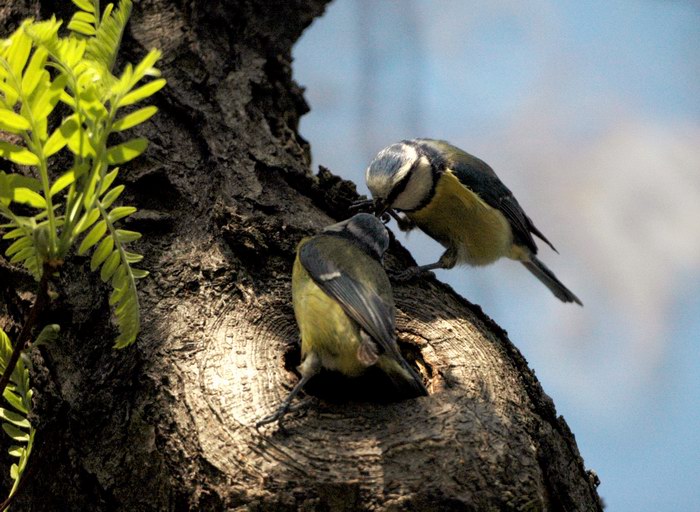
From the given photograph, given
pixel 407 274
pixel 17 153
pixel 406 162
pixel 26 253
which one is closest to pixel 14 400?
pixel 26 253

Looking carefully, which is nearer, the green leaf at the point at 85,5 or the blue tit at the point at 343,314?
the green leaf at the point at 85,5

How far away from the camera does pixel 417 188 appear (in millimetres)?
3412

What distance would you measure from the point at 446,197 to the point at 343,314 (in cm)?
141

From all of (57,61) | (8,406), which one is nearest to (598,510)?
(8,406)

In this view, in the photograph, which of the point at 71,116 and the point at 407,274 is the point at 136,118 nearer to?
the point at 71,116

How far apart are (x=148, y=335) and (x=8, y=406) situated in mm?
351

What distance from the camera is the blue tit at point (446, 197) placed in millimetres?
3324

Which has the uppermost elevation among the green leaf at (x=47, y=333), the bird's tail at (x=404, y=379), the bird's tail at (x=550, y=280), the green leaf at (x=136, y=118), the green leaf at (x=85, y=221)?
the bird's tail at (x=550, y=280)

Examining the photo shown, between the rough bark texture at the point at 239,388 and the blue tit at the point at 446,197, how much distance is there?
0.77 metres

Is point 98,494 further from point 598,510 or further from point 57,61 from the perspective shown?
point 598,510

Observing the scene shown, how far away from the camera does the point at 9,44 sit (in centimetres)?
118

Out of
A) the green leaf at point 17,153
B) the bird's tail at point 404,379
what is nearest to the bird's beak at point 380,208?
the bird's tail at point 404,379

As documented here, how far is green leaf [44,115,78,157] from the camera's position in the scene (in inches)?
47.4

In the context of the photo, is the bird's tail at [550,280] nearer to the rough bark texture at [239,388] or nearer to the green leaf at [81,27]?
the rough bark texture at [239,388]
